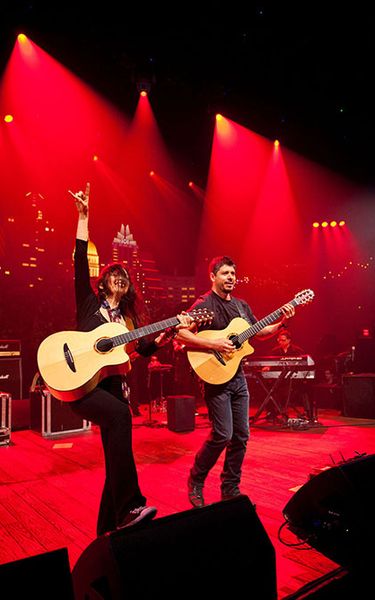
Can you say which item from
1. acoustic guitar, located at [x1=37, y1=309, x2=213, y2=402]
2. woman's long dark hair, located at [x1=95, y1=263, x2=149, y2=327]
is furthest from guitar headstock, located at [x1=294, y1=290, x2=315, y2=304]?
acoustic guitar, located at [x1=37, y1=309, x2=213, y2=402]

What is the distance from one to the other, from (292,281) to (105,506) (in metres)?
13.4

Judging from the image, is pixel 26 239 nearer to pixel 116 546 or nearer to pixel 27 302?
pixel 27 302

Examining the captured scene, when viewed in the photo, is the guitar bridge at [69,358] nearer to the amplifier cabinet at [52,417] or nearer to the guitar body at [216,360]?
the guitar body at [216,360]

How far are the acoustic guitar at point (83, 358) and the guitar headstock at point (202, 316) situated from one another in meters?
0.63

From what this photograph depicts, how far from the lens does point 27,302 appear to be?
42.9 feet

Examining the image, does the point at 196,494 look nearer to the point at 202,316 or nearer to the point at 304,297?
the point at 202,316

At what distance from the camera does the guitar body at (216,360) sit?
3955 mm

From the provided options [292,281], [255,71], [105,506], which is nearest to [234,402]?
[105,506]

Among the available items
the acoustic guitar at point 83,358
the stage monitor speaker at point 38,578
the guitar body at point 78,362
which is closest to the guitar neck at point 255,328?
the acoustic guitar at point 83,358

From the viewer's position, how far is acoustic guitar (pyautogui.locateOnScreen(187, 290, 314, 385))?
3.96 meters

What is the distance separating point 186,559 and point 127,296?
2.33 meters

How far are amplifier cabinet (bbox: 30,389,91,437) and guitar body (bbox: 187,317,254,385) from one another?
14.7 feet

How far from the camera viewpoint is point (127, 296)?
3.65 m

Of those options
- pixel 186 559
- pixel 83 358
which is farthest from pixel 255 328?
pixel 186 559
